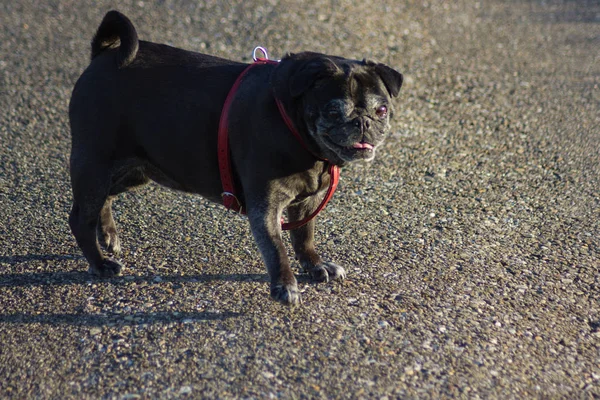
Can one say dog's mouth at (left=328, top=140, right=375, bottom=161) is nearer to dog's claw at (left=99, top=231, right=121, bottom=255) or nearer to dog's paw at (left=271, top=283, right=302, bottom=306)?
dog's paw at (left=271, top=283, right=302, bottom=306)

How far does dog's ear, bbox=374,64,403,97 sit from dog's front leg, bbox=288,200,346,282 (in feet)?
2.55

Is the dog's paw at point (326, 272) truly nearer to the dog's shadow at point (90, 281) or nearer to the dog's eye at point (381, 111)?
the dog's shadow at point (90, 281)

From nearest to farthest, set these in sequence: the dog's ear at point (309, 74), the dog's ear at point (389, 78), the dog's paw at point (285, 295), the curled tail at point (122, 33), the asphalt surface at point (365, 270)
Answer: the asphalt surface at point (365, 270), the dog's ear at point (309, 74), the dog's paw at point (285, 295), the dog's ear at point (389, 78), the curled tail at point (122, 33)

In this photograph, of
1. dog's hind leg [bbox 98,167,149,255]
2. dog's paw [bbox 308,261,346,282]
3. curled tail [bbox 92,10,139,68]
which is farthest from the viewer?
dog's hind leg [bbox 98,167,149,255]

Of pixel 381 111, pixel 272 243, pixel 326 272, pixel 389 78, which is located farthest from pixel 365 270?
pixel 389 78

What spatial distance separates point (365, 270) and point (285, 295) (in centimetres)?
84

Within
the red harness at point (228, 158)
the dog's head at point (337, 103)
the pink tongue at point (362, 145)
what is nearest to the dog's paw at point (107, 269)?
the red harness at point (228, 158)

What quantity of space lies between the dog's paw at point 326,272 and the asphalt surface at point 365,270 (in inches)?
2.1

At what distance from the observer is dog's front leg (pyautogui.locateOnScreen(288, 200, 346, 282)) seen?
412 cm

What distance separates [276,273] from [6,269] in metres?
1.68

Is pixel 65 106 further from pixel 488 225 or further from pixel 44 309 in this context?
pixel 488 225

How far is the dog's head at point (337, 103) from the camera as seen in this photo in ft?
11.5

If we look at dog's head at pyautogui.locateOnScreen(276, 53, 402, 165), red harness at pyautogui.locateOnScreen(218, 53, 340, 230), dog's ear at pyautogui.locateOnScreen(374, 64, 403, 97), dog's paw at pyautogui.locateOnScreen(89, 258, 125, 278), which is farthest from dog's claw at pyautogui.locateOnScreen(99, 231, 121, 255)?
dog's ear at pyautogui.locateOnScreen(374, 64, 403, 97)

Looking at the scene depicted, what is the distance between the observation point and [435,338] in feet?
11.7
